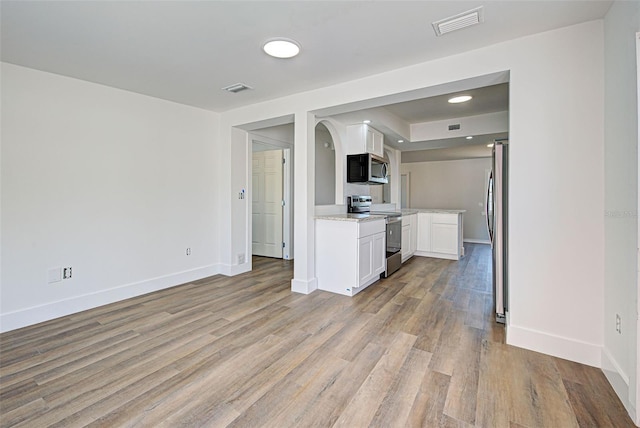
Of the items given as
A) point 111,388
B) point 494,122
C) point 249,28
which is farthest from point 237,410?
point 494,122

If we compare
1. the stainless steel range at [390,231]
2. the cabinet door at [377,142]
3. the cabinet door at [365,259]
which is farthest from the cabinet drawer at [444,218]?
the cabinet door at [365,259]

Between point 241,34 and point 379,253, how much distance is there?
2956mm

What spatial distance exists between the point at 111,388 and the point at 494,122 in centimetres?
560

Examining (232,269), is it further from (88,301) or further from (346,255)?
(346,255)

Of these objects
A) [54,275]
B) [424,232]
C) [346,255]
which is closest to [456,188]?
[424,232]

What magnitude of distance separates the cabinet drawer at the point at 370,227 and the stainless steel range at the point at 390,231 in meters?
0.20

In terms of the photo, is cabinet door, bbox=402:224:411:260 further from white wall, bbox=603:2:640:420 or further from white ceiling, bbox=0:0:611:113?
white wall, bbox=603:2:640:420

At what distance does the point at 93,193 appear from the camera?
10.4ft

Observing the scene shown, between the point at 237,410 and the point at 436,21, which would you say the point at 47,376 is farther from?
the point at 436,21

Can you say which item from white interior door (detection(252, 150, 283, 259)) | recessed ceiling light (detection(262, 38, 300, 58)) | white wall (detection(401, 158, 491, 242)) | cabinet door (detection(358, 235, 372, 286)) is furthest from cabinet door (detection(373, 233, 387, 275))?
white wall (detection(401, 158, 491, 242))

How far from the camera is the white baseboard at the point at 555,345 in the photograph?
80.4 inches

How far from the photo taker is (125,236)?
11.3ft

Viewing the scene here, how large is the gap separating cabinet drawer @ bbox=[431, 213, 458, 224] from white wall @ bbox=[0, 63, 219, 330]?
4128 millimetres

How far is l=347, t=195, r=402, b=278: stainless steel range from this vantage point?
430cm
